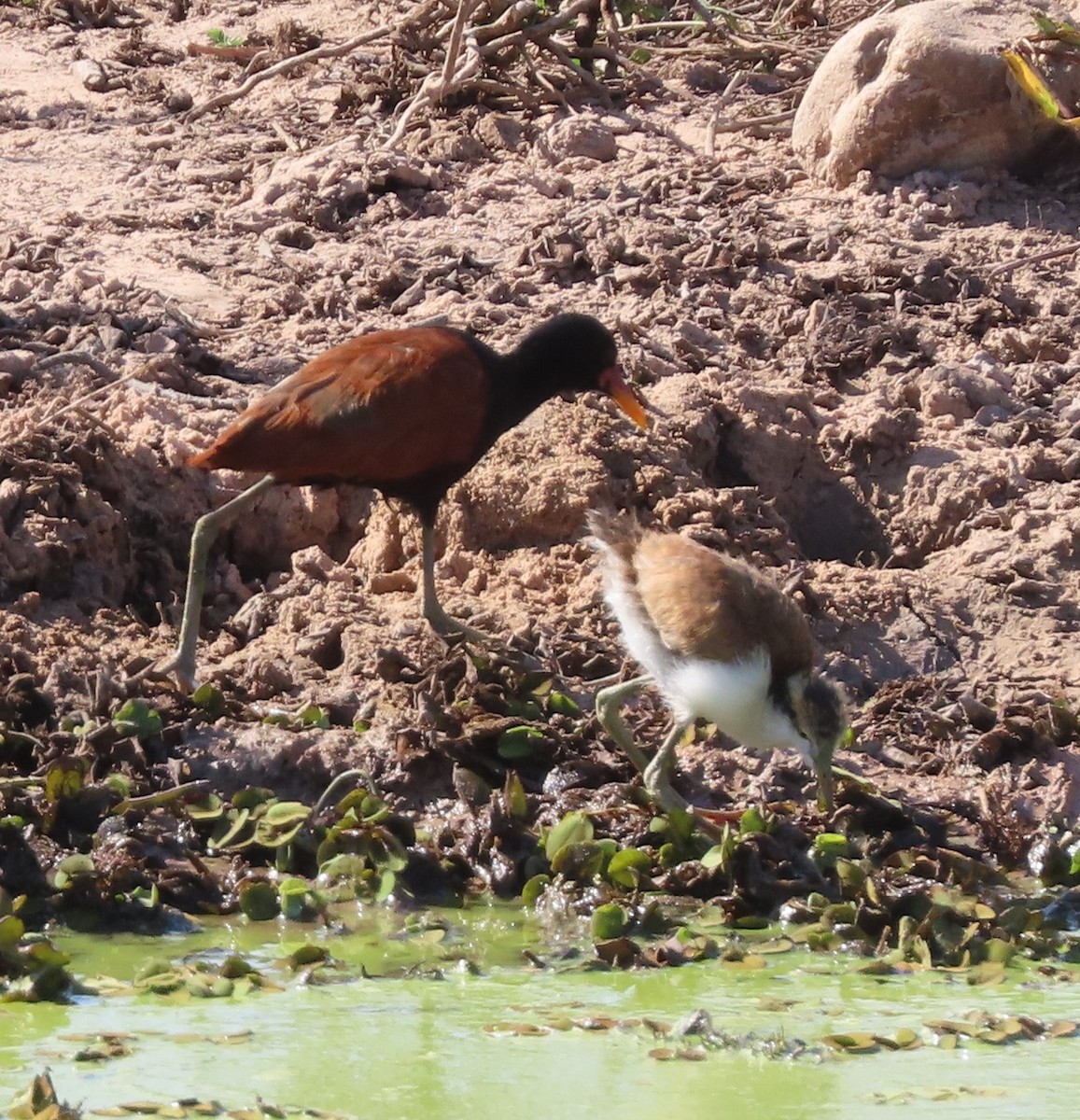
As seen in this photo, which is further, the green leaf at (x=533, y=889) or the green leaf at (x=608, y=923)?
the green leaf at (x=533, y=889)

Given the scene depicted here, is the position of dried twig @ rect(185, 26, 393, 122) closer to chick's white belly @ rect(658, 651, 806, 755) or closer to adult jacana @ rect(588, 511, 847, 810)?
adult jacana @ rect(588, 511, 847, 810)

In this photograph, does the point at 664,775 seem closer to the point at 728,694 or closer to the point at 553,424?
the point at 728,694

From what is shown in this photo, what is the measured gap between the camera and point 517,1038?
5043 millimetres

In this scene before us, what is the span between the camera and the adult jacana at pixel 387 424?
714cm

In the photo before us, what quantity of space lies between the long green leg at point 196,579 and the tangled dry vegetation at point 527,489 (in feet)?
0.30

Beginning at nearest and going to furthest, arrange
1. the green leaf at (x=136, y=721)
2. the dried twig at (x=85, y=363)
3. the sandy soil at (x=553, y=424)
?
the green leaf at (x=136, y=721) → the sandy soil at (x=553, y=424) → the dried twig at (x=85, y=363)

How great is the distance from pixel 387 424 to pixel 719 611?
1.49 m

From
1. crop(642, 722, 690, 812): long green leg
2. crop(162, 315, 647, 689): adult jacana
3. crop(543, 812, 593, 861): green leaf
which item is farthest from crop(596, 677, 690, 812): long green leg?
crop(162, 315, 647, 689): adult jacana

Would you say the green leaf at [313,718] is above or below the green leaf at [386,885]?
above

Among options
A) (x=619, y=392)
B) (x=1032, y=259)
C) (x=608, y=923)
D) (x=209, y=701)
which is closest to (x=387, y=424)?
(x=619, y=392)

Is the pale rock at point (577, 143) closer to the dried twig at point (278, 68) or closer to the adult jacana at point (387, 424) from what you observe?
the dried twig at point (278, 68)

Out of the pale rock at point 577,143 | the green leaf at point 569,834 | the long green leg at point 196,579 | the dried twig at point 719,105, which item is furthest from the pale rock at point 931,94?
the green leaf at point 569,834

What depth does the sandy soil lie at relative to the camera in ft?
23.0

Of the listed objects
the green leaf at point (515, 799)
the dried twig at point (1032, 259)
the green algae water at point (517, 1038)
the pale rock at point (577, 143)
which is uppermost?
the pale rock at point (577, 143)
